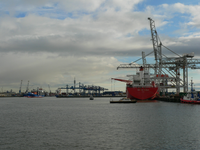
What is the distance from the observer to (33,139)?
23125mm

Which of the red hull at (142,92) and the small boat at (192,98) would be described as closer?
the small boat at (192,98)

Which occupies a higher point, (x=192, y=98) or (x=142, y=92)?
(x=142, y=92)

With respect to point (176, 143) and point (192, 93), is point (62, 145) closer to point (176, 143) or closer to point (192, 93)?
point (176, 143)

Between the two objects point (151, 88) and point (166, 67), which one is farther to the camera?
point (166, 67)

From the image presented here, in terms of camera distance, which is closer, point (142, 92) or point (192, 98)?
point (192, 98)

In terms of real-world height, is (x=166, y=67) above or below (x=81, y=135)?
above

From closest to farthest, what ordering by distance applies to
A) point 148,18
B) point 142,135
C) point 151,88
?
point 142,135
point 151,88
point 148,18

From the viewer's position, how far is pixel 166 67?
109688 mm

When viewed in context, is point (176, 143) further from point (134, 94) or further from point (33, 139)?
point (134, 94)

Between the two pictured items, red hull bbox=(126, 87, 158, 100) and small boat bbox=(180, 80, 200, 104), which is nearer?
small boat bbox=(180, 80, 200, 104)

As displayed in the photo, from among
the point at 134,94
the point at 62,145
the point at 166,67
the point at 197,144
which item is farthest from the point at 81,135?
the point at 166,67

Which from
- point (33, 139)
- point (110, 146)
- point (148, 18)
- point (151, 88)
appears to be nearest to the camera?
A: point (110, 146)

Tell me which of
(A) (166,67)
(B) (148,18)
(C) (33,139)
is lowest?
(C) (33,139)

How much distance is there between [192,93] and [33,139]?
65423 mm
